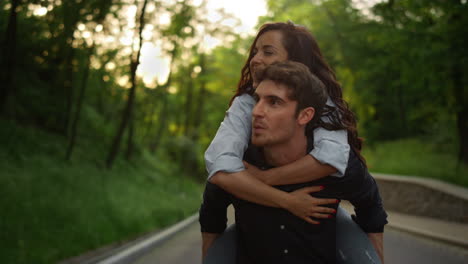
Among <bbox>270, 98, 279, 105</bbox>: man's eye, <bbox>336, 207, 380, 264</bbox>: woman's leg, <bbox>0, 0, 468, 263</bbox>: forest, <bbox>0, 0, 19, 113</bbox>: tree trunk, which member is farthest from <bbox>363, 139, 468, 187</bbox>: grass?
<bbox>270, 98, 279, 105</bbox>: man's eye

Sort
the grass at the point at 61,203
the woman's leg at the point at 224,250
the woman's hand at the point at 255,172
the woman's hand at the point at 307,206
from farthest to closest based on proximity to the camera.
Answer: the grass at the point at 61,203, the woman's leg at the point at 224,250, the woman's hand at the point at 255,172, the woman's hand at the point at 307,206

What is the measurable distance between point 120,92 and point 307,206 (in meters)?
24.4

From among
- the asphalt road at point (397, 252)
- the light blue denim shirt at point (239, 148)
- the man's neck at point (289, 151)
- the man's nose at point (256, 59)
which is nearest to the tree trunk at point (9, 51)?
the asphalt road at point (397, 252)

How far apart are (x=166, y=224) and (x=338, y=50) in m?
12.1

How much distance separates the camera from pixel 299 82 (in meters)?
2.04

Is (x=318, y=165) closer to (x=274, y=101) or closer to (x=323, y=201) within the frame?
(x=323, y=201)

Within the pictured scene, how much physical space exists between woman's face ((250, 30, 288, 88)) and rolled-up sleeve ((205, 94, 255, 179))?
0.28 meters

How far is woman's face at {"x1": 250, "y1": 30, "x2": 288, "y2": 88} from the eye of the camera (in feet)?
8.32

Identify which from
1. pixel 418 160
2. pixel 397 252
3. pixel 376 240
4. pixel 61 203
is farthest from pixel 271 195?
pixel 418 160

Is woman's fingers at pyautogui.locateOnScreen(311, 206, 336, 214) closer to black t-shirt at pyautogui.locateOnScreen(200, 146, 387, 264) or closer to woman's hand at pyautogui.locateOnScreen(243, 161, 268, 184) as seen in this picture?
black t-shirt at pyautogui.locateOnScreen(200, 146, 387, 264)

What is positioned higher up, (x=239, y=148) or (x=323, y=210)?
(x=239, y=148)

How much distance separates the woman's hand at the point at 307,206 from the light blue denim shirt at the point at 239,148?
0.13 meters

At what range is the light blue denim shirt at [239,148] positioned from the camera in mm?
2035

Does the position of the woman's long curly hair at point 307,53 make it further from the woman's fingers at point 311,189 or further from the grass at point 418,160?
the grass at point 418,160
